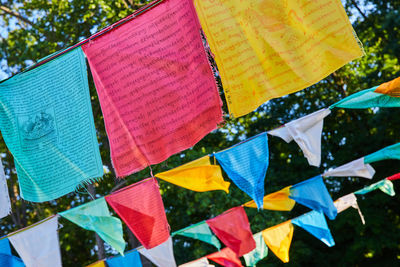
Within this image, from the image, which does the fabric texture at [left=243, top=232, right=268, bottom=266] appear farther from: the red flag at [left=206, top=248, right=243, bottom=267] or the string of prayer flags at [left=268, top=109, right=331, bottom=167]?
the string of prayer flags at [left=268, top=109, right=331, bottom=167]

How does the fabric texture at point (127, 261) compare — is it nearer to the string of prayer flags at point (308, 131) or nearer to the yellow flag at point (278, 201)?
the yellow flag at point (278, 201)

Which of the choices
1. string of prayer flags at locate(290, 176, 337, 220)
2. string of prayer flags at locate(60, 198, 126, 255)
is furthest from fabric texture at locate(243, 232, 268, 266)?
string of prayer flags at locate(60, 198, 126, 255)

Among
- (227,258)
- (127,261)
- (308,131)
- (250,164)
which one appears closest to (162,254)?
(127,261)

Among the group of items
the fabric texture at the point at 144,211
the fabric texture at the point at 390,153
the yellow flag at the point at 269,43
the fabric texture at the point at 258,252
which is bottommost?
the fabric texture at the point at 258,252

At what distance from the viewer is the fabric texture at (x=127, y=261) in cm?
645

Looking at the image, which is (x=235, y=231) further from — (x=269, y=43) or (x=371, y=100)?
(x=269, y=43)

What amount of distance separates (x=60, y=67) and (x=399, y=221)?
13.3 metres

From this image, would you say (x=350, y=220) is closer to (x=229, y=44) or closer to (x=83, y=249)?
(x=83, y=249)

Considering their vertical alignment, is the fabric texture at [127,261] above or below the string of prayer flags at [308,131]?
below

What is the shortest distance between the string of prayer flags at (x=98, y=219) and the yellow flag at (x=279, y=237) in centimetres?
334

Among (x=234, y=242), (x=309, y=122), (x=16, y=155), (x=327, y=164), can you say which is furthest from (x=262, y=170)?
(x=327, y=164)

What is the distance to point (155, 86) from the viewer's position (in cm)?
344

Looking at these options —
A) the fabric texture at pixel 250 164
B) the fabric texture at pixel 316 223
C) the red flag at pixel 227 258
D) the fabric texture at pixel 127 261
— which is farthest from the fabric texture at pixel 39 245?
the fabric texture at pixel 316 223

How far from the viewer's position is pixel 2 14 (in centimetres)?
1230
